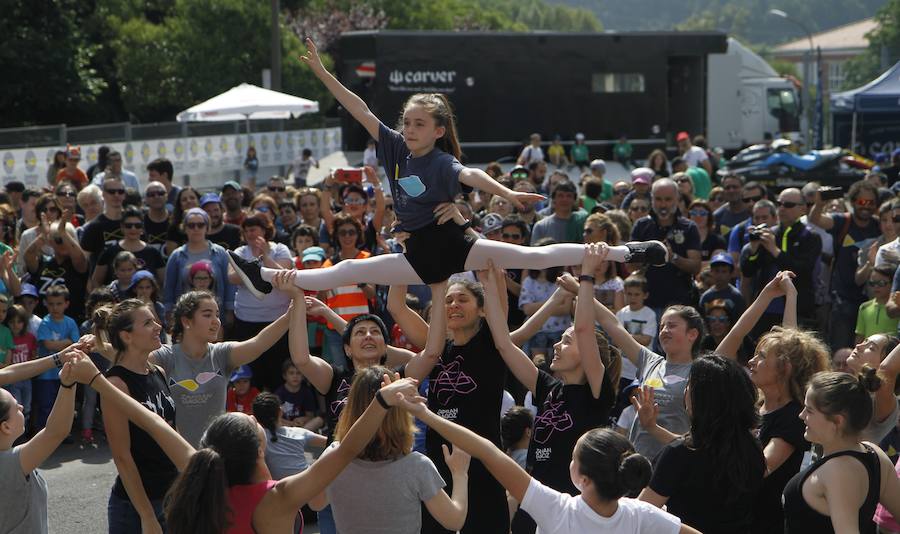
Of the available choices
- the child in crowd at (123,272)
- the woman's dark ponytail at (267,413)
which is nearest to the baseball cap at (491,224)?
the child in crowd at (123,272)

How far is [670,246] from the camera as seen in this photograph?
9539 mm

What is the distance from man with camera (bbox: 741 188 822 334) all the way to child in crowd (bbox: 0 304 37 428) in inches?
236

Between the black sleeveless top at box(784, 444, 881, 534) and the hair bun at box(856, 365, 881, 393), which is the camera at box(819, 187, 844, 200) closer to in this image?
the hair bun at box(856, 365, 881, 393)

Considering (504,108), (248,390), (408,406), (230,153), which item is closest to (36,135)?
(230,153)

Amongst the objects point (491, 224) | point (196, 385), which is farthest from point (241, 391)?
point (196, 385)

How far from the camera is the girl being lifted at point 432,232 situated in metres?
5.48

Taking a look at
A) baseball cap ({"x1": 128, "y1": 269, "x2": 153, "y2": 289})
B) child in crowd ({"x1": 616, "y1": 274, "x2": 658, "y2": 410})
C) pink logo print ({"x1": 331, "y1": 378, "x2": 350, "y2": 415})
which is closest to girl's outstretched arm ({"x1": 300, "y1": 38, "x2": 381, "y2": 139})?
pink logo print ({"x1": 331, "y1": 378, "x2": 350, "y2": 415})

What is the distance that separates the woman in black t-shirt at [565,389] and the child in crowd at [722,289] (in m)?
3.89

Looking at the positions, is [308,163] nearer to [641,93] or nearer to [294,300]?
[641,93]

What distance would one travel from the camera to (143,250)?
32.5 ft

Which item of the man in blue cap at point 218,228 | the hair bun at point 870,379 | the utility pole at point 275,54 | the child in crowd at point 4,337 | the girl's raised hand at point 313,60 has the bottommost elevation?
the child in crowd at point 4,337

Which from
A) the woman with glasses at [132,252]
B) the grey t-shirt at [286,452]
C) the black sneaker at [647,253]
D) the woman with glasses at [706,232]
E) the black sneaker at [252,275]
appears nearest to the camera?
the black sneaker at [647,253]

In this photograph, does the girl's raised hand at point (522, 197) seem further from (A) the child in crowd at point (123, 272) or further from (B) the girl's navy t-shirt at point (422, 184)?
(A) the child in crowd at point (123, 272)

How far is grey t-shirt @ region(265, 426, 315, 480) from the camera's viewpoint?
6445 millimetres
